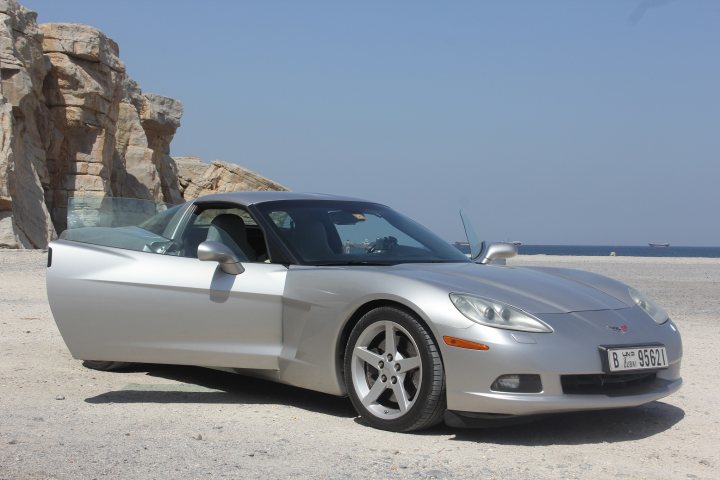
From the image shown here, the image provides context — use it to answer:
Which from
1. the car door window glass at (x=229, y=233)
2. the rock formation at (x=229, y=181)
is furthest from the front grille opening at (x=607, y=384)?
the rock formation at (x=229, y=181)

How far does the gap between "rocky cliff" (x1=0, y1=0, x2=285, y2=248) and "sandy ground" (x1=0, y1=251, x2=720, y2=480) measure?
23.6m

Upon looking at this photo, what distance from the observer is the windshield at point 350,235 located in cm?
573

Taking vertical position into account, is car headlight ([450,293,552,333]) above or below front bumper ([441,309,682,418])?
above

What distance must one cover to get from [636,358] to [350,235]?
2.09 metres

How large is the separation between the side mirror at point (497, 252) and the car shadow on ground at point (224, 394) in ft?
4.88

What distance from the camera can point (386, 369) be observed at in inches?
192

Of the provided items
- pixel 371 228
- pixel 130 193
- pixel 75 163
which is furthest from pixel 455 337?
pixel 130 193

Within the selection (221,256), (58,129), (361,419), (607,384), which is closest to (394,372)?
(361,419)

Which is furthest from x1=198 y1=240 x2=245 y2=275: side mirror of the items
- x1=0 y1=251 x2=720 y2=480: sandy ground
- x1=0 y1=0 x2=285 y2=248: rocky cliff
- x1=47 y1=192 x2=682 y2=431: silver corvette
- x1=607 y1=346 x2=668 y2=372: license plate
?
x1=0 y1=0 x2=285 y2=248: rocky cliff

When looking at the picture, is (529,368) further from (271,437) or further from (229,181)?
(229,181)

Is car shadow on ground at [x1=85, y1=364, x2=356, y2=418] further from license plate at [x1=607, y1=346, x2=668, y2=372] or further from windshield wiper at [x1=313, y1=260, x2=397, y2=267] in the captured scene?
license plate at [x1=607, y1=346, x2=668, y2=372]

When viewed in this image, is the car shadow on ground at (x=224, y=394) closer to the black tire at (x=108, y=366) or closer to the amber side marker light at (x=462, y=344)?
the black tire at (x=108, y=366)

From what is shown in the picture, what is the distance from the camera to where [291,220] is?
5.96 m

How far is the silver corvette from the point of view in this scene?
4.56 meters
